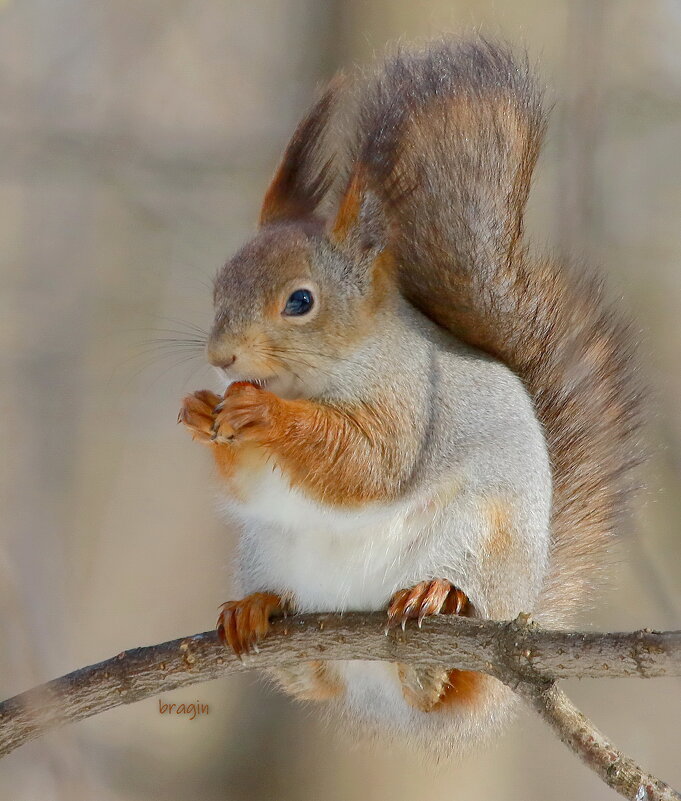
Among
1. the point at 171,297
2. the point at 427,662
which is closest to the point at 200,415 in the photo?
the point at 427,662

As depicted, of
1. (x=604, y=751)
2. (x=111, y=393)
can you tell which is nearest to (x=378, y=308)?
(x=604, y=751)

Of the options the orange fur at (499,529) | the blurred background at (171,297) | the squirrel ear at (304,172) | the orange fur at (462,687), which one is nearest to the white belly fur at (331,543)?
the orange fur at (499,529)

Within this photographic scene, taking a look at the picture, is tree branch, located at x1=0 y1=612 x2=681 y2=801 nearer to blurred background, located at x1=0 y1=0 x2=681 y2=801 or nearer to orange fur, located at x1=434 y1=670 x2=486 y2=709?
orange fur, located at x1=434 y1=670 x2=486 y2=709

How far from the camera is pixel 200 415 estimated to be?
162cm

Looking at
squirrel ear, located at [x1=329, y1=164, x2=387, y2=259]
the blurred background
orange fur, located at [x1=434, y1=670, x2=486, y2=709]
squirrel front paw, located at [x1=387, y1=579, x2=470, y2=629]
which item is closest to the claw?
squirrel front paw, located at [x1=387, y1=579, x2=470, y2=629]

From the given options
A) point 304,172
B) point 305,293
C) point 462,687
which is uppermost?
point 304,172

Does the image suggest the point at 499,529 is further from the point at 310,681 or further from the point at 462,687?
the point at 310,681

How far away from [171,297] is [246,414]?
127 centimetres

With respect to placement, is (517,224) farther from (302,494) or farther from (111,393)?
(111,393)

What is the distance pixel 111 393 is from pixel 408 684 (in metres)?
1.38

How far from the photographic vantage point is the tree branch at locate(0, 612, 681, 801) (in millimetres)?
1371

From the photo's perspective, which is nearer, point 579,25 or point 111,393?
point 579,25

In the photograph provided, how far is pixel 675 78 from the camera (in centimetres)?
270

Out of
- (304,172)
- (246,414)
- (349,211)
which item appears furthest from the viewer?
(304,172)
